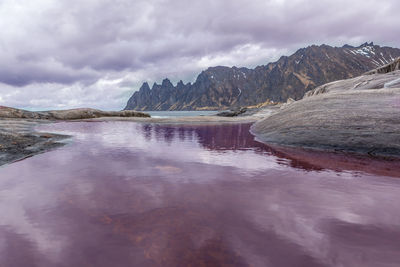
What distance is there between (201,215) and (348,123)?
860cm

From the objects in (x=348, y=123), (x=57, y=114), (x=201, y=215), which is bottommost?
(x=201, y=215)

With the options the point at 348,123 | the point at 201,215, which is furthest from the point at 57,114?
the point at 348,123

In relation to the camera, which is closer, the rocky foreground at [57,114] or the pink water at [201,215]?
the pink water at [201,215]

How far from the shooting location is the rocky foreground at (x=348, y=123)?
7.99 metres

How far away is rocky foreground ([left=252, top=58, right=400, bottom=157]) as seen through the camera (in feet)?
26.2

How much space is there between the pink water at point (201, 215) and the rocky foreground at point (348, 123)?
1.47 meters

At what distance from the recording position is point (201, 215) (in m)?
3.89

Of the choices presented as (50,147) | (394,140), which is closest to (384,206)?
(394,140)

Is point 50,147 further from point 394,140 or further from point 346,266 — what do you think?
point 394,140

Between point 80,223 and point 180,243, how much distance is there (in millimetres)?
1964

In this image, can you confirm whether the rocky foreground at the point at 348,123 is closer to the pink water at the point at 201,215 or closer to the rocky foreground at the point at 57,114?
the pink water at the point at 201,215

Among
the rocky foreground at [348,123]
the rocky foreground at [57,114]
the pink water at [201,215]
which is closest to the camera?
the pink water at [201,215]

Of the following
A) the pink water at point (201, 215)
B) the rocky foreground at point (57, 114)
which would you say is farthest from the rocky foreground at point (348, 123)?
the rocky foreground at point (57, 114)

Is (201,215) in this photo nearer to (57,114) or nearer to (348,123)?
(348,123)
